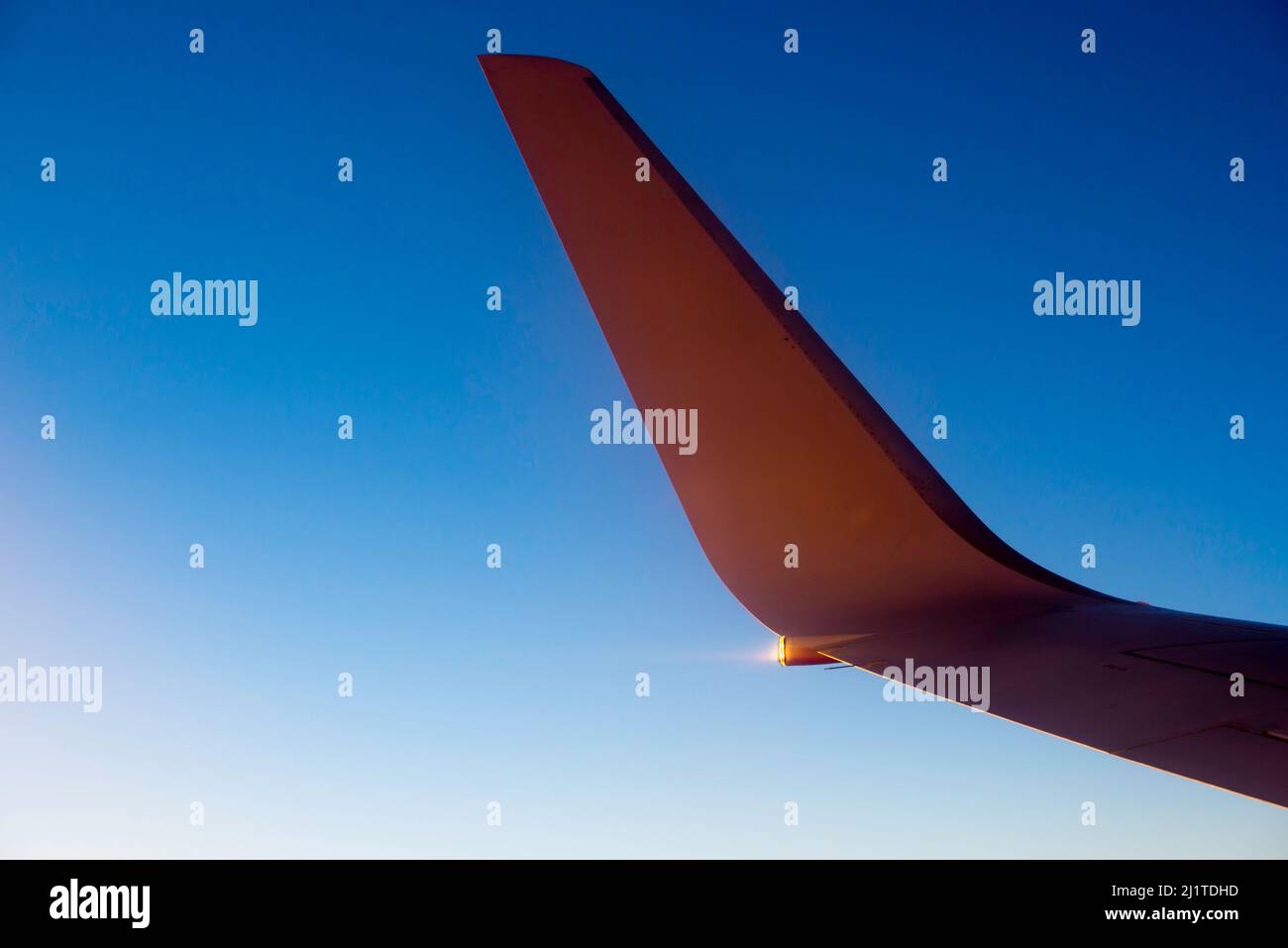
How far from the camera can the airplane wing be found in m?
1.57

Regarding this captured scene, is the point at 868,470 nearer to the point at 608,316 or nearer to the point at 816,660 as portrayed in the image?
the point at 816,660

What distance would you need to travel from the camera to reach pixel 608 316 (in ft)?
Answer: 5.42

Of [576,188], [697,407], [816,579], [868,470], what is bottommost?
[816,579]

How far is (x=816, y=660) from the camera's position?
1.81 meters

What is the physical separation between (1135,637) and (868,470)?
873 millimetres

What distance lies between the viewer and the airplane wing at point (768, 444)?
1.57 m

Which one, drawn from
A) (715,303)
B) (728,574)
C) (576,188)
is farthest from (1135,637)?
(576,188)

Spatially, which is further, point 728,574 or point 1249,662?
point 728,574

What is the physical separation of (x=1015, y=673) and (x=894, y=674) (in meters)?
0.28

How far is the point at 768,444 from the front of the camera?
5.32 ft
